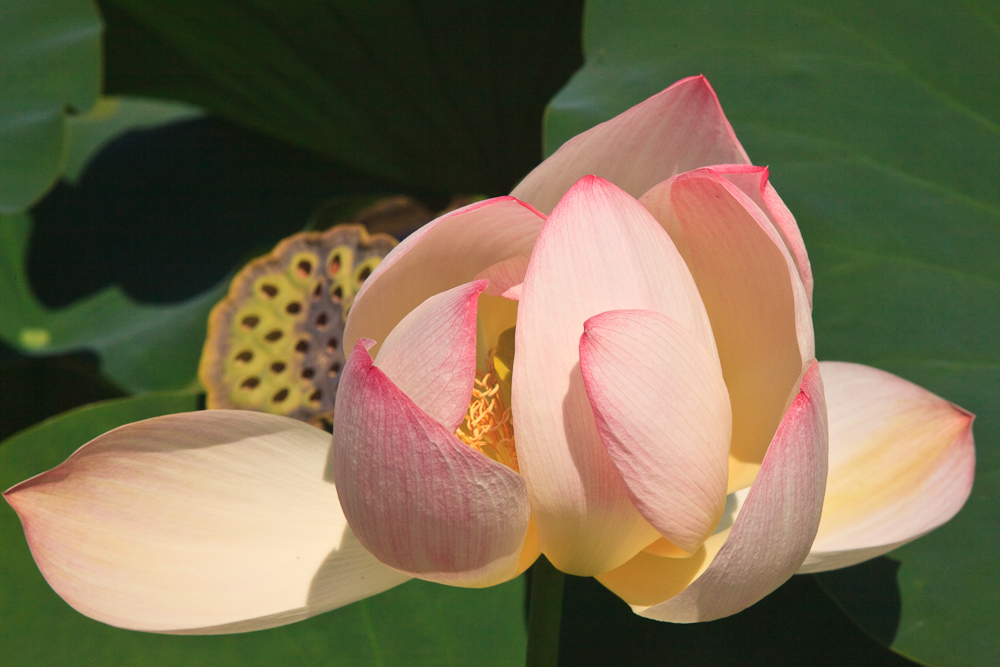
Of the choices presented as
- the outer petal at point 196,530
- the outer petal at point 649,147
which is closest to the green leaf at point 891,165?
the outer petal at point 649,147

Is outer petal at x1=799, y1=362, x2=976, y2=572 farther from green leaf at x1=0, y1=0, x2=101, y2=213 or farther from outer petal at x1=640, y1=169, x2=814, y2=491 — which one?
green leaf at x1=0, y1=0, x2=101, y2=213

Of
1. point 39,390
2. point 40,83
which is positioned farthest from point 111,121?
point 39,390

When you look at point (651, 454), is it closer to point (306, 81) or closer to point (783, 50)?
point (783, 50)

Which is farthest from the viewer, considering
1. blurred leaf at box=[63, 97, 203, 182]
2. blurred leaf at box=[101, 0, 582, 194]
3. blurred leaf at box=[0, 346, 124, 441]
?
blurred leaf at box=[63, 97, 203, 182]

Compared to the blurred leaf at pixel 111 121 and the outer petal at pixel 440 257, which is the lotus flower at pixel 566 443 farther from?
the blurred leaf at pixel 111 121

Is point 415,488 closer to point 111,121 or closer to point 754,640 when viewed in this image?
point 754,640

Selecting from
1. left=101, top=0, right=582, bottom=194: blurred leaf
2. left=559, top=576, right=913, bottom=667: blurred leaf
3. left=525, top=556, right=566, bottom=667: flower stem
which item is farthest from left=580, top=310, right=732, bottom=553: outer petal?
left=101, top=0, right=582, bottom=194: blurred leaf

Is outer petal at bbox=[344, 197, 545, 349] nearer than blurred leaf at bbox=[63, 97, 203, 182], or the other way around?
outer petal at bbox=[344, 197, 545, 349]
